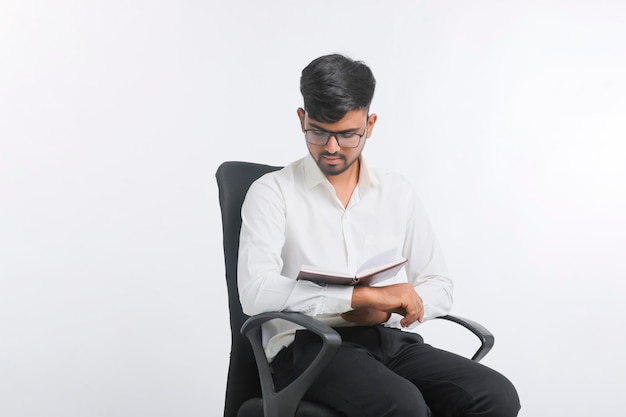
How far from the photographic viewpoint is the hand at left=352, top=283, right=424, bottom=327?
223 cm

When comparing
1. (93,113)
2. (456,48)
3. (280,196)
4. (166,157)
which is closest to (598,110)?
(456,48)

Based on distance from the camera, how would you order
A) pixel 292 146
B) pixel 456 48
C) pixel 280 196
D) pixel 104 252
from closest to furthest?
pixel 280 196
pixel 104 252
pixel 292 146
pixel 456 48

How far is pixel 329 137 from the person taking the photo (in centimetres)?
241

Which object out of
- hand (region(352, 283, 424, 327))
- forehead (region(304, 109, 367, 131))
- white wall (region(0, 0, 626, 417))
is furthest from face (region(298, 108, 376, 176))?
white wall (region(0, 0, 626, 417))

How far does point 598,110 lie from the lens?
512 centimetres

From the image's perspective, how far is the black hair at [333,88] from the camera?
7.84 feet

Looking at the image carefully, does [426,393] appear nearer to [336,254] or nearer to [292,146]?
[336,254]

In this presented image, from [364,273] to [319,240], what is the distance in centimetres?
36

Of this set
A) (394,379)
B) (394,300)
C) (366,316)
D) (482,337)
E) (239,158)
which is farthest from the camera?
(239,158)

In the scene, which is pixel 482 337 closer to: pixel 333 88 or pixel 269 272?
pixel 269 272

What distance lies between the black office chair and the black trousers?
0.06m

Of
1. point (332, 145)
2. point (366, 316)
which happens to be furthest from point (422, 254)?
point (332, 145)

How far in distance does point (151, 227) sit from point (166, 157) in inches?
13.9

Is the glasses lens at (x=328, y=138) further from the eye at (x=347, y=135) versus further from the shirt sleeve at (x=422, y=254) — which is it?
the shirt sleeve at (x=422, y=254)
